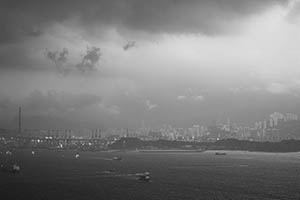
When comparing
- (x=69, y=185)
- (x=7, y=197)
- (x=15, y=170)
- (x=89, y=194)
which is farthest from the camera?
(x=15, y=170)

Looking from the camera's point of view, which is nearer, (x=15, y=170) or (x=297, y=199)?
(x=297, y=199)

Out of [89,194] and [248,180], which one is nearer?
[89,194]

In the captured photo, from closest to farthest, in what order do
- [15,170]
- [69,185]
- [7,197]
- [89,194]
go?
[7,197], [89,194], [69,185], [15,170]

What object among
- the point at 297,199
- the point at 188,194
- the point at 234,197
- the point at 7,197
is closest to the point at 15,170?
the point at 7,197

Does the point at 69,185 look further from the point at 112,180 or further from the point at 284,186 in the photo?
the point at 284,186

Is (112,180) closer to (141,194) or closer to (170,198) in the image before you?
(141,194)

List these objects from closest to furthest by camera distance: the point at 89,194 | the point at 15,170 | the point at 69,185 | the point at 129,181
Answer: the point at 89,194
the point at 69,185
the point at 129,181
the point at 15,170

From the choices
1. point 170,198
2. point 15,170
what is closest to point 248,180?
point 170,198

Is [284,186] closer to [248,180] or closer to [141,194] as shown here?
[248,180]
